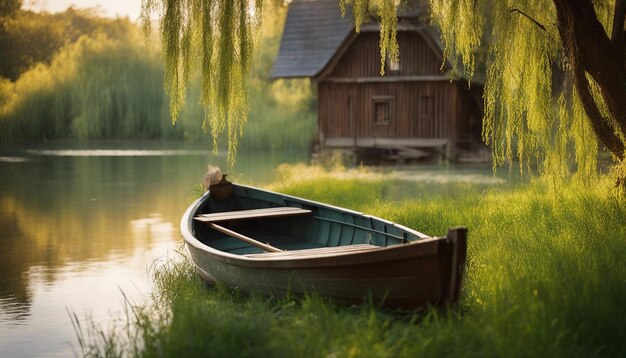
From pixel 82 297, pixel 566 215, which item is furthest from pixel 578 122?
pixel 82 297

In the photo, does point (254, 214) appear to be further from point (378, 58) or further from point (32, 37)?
point (32, 37)

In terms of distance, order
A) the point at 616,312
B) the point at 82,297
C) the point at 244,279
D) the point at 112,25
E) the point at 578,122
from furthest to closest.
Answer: the point at 112,25
the point at 82,297
the point at 578,122
the point at 244,279
the point at 616,312

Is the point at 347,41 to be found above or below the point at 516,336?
above

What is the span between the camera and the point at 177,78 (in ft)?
27.3

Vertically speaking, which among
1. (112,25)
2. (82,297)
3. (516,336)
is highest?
(112,25)

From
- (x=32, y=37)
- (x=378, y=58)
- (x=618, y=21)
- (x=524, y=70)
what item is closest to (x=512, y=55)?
(x=524, y=70)

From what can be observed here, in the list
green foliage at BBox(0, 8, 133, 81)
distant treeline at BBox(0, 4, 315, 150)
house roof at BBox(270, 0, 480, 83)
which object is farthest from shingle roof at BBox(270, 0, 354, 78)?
green foliage at BBox(0, 8, 133, 81)

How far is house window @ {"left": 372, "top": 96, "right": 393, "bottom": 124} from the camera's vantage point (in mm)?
25406

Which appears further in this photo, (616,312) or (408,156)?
(408,156)

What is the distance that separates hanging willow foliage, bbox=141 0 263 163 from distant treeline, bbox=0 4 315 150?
2446 centimetres

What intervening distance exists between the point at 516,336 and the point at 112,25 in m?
52.5

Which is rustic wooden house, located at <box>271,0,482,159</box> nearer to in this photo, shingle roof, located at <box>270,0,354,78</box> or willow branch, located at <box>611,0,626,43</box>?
shingle roof, located at <box>270,0,354,78</box>

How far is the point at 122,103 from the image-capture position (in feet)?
116

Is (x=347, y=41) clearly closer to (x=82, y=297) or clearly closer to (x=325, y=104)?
(x=325, y=104)
